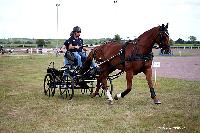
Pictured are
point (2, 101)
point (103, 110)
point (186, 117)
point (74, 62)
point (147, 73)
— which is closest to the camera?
point (186, 117)

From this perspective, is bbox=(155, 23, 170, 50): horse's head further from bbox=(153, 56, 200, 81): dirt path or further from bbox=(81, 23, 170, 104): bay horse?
bbox=(153, 56, 200, 81): dirt path

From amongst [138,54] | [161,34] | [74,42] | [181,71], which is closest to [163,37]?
[161,34]

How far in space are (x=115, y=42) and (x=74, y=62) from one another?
1742 mm

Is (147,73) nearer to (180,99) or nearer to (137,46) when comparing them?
(137,46)

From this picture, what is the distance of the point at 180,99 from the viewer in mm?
14047

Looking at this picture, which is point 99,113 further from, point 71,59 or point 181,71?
point 181,71

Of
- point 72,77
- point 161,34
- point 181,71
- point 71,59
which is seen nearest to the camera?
point 161,34

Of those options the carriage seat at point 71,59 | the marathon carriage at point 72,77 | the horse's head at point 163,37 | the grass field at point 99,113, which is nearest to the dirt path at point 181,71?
the grass field at point 99,113

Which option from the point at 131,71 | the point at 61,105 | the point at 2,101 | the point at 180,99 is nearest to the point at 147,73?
the point at 131,71

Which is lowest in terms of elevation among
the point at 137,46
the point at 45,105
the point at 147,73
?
the point at 45,105

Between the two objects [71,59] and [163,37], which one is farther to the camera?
[71,59]

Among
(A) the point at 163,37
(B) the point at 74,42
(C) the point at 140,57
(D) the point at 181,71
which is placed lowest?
(D) the point at 181,71

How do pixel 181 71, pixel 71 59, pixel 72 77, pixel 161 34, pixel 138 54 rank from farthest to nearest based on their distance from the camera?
pixel 181 71 → pixel 71 59 → pixel 72 77 → pixel 138 54 → pixel 161 34

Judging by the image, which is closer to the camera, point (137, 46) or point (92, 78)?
point (137, 46)
